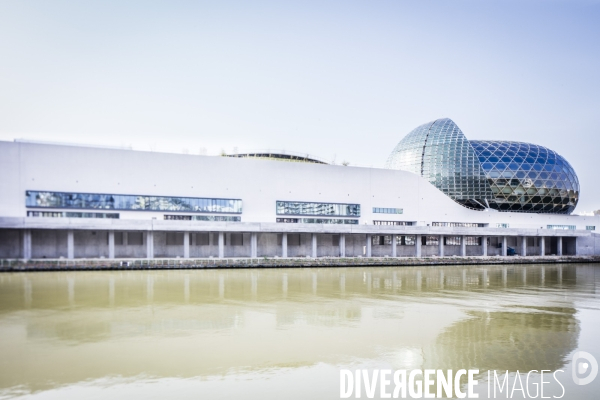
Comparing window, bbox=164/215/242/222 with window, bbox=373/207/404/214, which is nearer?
window, bbox=164/215/242/222

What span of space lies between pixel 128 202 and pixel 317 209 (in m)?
19.5

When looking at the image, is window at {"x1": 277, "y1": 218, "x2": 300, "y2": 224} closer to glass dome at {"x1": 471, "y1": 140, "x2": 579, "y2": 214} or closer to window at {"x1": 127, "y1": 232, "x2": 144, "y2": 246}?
window at {"x1": 127, "y1": 232, "x2": 144, "y2": 246}

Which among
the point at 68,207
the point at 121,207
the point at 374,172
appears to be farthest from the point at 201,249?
the point at 374,172

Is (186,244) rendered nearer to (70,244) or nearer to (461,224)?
(70,244)

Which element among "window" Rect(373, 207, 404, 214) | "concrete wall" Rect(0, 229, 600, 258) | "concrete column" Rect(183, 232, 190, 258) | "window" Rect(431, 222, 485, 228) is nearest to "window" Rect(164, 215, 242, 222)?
"concrete wall" Rect(0, 229, 600, 258)

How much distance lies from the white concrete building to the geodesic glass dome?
3626 millimetres

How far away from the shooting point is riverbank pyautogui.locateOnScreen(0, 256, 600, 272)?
38031 mm

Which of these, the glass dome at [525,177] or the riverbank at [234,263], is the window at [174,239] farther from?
the glass dome at [525,177]

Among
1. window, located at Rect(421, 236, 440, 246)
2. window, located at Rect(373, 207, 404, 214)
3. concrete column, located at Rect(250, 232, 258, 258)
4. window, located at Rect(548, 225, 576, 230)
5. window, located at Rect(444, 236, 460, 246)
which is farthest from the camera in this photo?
window, located at Rect(548, 225, 576, 230)

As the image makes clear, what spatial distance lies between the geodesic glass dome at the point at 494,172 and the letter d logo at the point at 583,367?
5428cm

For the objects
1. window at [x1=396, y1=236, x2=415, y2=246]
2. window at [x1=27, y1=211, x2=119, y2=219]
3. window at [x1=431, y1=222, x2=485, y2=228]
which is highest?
window at [x1=27, y1=211, x2=119, y2=219]

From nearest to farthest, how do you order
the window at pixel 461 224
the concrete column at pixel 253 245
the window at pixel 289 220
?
1. the concrete column at pixel 253 245
2. the window at pixel 289 220
3. the window at pixel 461 224

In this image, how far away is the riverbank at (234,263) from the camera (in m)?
38.0

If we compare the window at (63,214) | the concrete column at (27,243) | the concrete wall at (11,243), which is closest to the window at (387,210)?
the window at (63,214)
